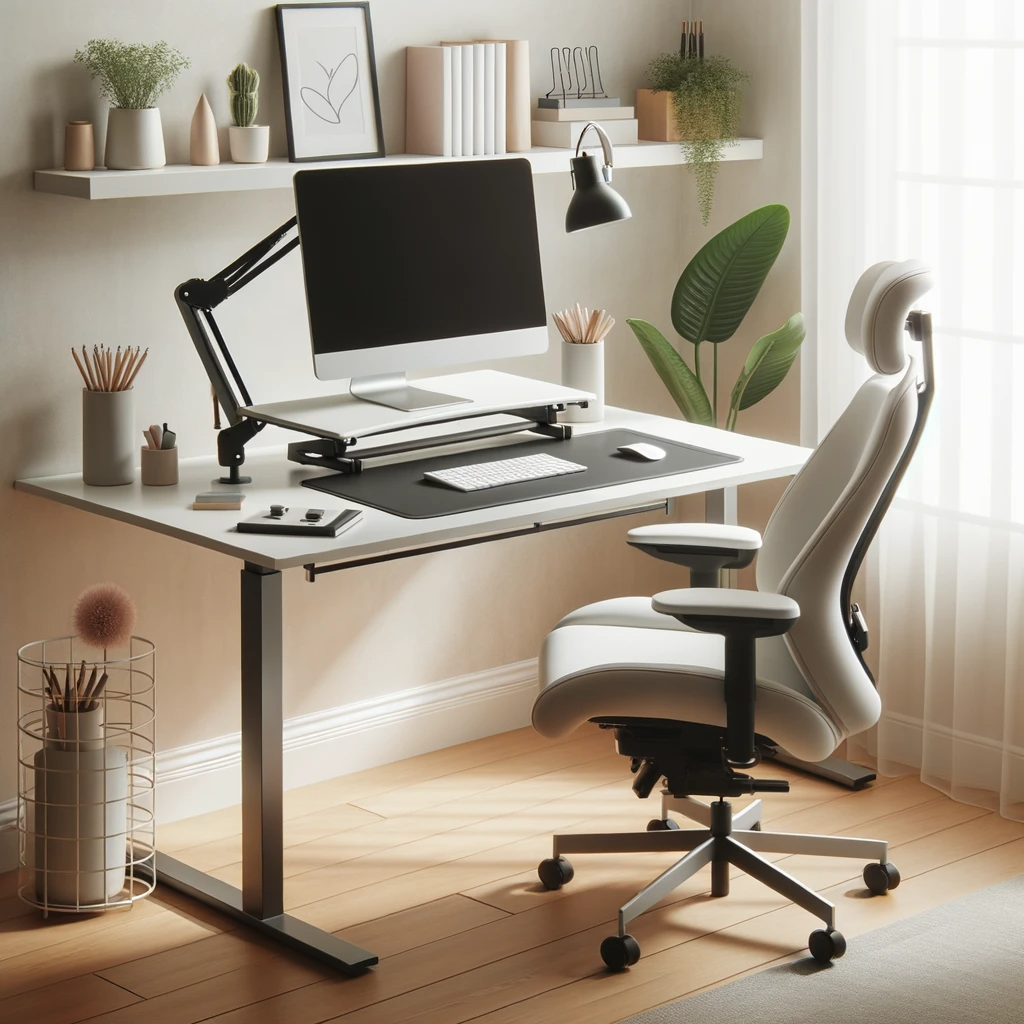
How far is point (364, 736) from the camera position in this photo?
3820mm

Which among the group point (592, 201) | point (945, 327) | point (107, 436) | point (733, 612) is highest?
point (592, 201)

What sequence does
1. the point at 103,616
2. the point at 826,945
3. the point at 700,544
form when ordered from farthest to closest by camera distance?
1. the point at 103,616
2. the point at 700,544
3. the point at 826,945


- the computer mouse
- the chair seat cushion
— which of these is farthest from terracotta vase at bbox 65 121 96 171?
the chair seat cushion

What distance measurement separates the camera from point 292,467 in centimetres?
326

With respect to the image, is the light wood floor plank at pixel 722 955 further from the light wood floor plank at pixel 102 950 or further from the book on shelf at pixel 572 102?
the book on shelf at pixel 572 102

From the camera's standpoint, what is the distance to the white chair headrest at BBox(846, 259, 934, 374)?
2.67 metres

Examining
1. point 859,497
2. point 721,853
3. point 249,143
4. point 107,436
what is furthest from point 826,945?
point 249,143

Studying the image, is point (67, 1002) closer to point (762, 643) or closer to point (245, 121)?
point (762, 643)

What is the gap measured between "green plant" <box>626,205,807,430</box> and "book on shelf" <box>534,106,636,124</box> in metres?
0.36

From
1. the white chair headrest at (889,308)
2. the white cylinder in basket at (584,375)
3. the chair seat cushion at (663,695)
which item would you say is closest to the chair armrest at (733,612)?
the chair seat cushion at (663,695)

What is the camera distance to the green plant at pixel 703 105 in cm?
384

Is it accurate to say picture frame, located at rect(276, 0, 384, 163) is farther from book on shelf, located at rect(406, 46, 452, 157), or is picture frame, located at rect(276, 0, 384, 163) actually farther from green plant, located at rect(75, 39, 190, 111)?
green plant, located at rect(75, 39, 190, 111)

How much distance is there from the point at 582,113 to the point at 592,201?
0.57 metres

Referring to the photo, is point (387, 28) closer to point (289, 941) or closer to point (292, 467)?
point (292, 467)
